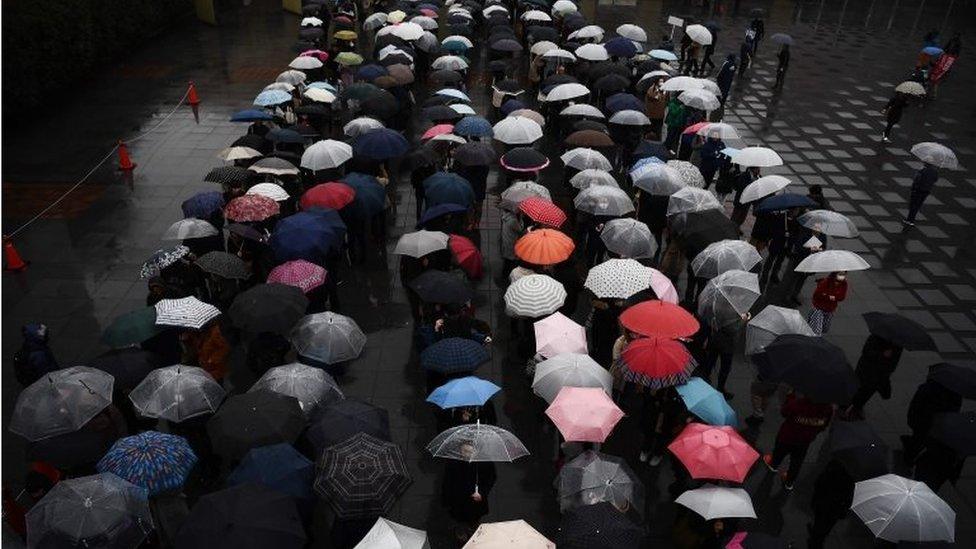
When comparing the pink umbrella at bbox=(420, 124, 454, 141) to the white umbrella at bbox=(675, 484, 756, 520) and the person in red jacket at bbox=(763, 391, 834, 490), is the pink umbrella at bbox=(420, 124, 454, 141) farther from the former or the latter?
the white umbrella at bbox=(675, 484, 756, 520)

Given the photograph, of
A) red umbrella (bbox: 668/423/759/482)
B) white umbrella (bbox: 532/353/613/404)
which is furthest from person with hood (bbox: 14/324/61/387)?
red umbrella (bbox: 668/423/759/482)

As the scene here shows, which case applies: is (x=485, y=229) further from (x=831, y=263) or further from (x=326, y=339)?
(x=831, y=263)

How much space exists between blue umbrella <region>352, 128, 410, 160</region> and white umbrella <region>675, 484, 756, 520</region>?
28.1 feet

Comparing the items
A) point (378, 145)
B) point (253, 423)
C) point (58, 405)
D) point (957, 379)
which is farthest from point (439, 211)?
point (957, 379)

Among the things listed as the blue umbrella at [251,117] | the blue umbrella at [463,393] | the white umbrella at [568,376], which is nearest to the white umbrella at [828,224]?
the white umbrella at [568,376]

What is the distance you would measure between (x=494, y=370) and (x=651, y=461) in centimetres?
269

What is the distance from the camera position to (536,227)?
11031 mm

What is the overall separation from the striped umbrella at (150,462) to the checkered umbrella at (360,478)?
1.39m

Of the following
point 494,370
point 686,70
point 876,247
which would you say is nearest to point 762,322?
point 494,370

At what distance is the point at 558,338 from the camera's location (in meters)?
8.32

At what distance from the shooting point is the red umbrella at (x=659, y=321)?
8.12m

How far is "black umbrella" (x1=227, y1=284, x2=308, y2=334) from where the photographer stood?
845 cm

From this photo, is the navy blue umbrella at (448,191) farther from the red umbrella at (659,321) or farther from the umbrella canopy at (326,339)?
the red umbrella at (659,321)

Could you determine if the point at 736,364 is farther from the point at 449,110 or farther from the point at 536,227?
the point at 449,110
